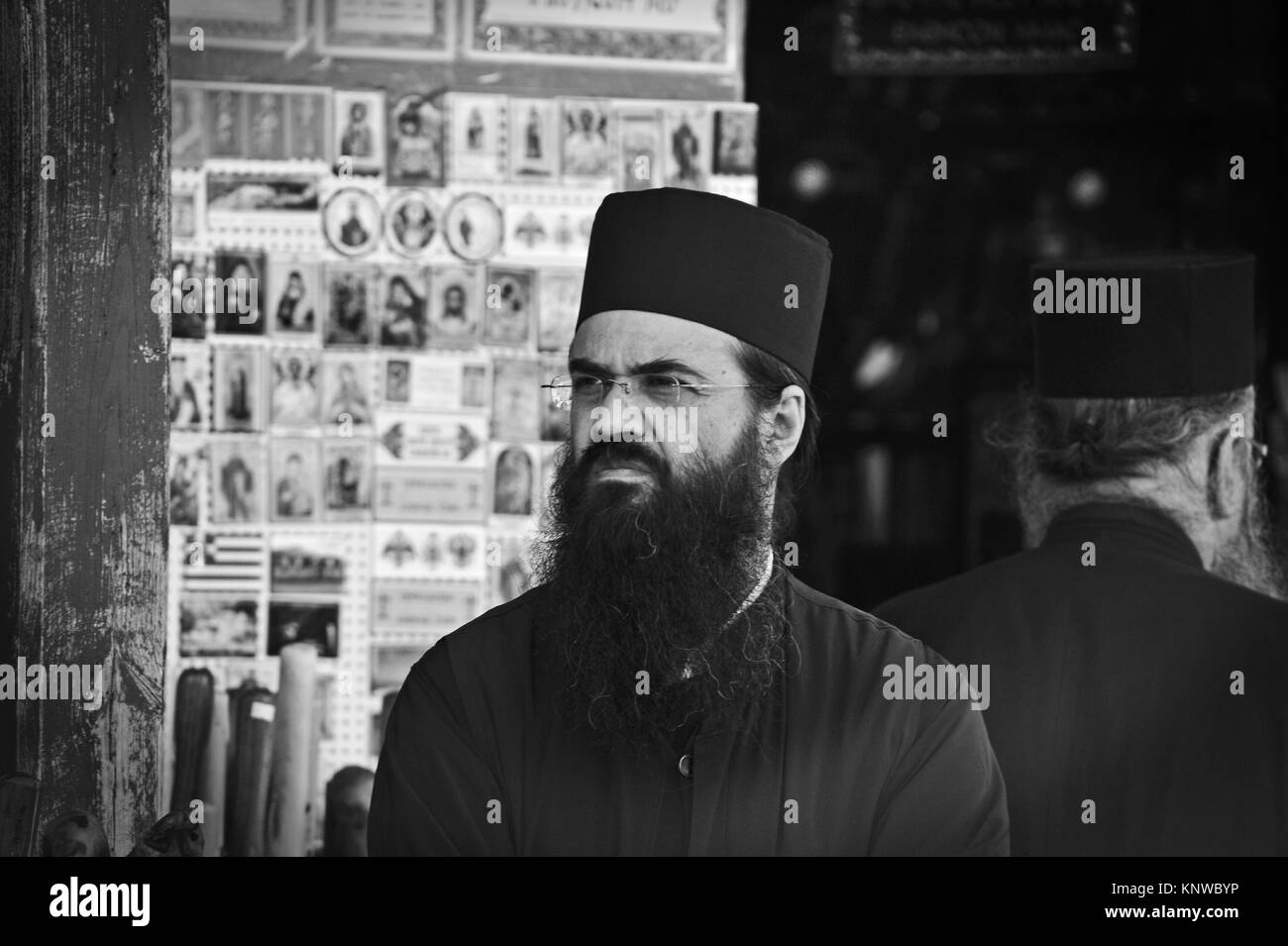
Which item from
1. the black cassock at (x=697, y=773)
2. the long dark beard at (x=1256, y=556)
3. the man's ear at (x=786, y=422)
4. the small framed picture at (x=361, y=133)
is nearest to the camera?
the black cassock at (x=697, y=773)

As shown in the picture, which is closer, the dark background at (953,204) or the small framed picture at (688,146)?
the dark background at (953,204)

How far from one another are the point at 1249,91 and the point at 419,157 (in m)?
2.17

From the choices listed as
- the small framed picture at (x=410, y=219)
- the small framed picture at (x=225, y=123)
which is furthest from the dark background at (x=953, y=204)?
the small framed picture at (x=225, y=123)

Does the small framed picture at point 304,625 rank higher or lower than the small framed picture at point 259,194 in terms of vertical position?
lower

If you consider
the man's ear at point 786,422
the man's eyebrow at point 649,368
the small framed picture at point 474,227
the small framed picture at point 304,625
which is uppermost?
the small framed picture at point 474,227

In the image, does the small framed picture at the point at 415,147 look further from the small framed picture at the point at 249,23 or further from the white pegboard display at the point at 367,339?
the small framed picture at the point at 249,23

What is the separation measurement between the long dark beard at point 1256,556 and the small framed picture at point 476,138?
2031 mm

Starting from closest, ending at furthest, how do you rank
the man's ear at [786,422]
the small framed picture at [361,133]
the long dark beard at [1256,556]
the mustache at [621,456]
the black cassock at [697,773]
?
the black cassock at [697,773] < the mustache at [621,456] < the man's ear at [786,422] < the long dark beard at [1256,556] < the small framed picture at [361,133]

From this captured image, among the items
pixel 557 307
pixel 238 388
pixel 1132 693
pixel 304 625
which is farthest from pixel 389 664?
pixel 1132 693

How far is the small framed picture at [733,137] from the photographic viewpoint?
3.85 m

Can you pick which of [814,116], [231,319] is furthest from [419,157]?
[814,116]

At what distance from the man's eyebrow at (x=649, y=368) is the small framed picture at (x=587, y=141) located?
0.97 metres
